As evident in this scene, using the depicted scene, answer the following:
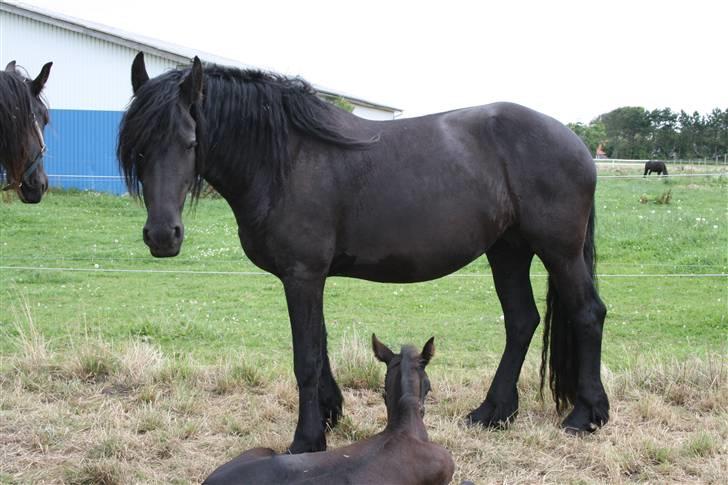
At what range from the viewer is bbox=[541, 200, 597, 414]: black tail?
5.00 metres

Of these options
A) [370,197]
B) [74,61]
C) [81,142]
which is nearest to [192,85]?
[370,197]

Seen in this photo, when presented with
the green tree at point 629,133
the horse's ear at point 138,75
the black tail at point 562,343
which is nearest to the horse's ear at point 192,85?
the horse's ear at point 138,75

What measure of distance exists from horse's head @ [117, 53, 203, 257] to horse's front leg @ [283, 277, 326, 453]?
0.78 metres

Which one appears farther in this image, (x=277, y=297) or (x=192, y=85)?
(x=277, y=297)

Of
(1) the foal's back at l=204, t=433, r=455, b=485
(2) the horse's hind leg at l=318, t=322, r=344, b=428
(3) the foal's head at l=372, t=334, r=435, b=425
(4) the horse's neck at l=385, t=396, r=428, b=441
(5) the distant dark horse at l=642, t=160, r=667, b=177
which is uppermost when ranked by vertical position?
(5) the distant dark horse at l=642, t=160, r=667, b=177

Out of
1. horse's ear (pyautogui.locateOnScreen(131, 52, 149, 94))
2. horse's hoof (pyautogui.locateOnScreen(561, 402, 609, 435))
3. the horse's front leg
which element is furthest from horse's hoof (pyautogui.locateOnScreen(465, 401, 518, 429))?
horse's ear (pyautogui.locateOnScreen(131, 52, 149, 94))

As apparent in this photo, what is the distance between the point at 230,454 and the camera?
4398 mm

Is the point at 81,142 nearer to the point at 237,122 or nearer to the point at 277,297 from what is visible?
the point at 277,297

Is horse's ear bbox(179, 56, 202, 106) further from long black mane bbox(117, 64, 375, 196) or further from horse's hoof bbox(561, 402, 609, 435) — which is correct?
horse's hoof bbox(561, 402, 609, 435)

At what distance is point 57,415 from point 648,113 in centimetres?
4673

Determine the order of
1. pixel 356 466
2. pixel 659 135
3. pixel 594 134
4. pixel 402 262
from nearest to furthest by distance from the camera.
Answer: pixel 356 466 < pixel 402 262 < pixel 659 135 < pixel 594 134

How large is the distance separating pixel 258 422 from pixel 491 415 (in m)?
1.58

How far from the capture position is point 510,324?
509 centimetres

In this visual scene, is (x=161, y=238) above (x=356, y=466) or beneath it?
above
